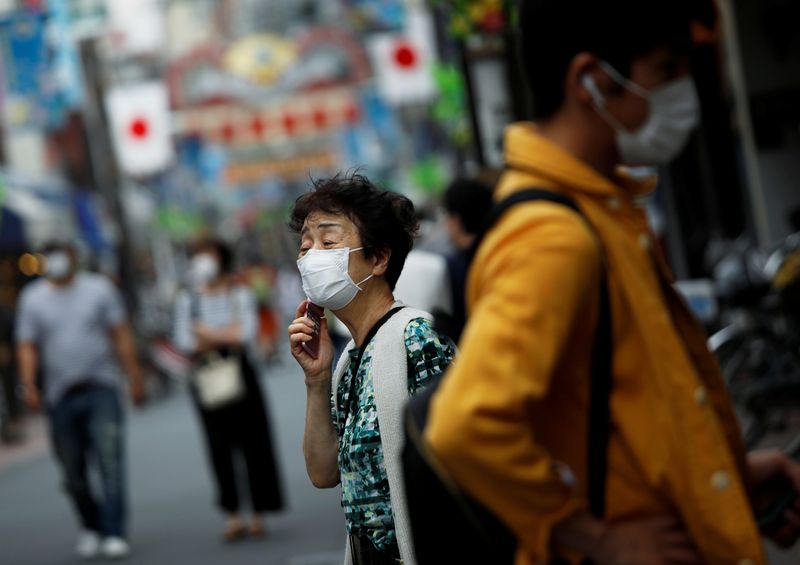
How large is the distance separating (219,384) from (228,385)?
0.20 feet

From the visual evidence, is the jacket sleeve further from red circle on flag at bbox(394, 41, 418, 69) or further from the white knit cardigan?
red circle on flag at bbox(394, 41, 418, 69)

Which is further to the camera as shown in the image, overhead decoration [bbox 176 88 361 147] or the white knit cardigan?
overhead decoration [bbox 176 88 361 147]

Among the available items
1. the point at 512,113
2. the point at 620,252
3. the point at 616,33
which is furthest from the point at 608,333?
the point at 512,113

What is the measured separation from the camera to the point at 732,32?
1381cm

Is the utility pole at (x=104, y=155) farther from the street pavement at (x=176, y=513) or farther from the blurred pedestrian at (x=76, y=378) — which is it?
the blurred pedestrian at (x=76, y=378)

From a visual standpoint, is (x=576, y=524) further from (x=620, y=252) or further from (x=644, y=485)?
(x=620, y=252)

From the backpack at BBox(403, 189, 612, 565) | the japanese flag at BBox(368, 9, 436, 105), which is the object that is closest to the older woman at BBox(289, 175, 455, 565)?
the backpack at BBox(403, 189, 612, 565)

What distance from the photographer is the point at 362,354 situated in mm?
3613

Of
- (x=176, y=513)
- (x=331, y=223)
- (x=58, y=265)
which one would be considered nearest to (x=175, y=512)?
(x=176, y=513)

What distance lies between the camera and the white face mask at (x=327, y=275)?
3.60m

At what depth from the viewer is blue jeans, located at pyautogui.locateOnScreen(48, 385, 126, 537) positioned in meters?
9.37

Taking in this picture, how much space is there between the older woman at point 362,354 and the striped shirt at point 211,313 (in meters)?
6.01

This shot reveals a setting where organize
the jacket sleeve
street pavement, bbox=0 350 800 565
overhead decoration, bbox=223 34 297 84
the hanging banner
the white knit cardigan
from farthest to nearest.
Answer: overhead decoration, bbox=223 34 297 84 < the hanging banner < street pavement, bbox=0 350 800 565 < the white knit cardigan < the jacket sleeve

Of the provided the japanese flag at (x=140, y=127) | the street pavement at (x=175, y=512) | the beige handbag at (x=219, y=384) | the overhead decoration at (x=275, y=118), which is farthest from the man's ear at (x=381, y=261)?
the overhead decoration at (x=275, y=118)
